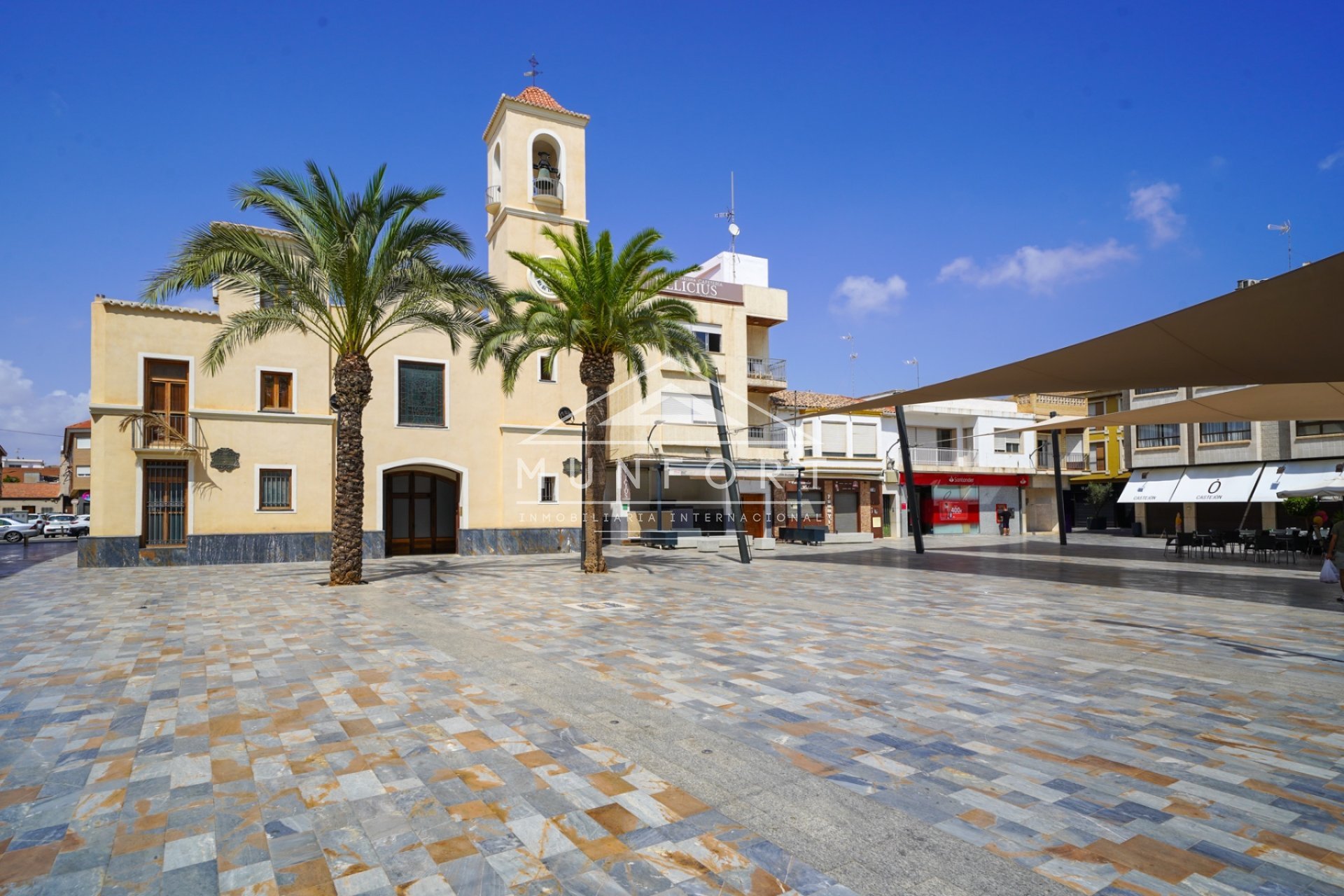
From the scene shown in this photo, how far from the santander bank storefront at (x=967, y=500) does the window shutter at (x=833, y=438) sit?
11.8ft

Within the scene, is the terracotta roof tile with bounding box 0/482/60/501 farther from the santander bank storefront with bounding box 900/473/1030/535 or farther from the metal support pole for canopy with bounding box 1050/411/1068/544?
the metal support pole for canopy with bounding box 1050/411/1068/544

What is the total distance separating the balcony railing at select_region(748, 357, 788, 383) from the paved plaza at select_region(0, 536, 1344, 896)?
2191 centimetres

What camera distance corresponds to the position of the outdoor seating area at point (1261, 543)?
19406 millimetres

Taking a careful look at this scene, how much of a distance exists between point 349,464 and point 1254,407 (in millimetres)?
19588

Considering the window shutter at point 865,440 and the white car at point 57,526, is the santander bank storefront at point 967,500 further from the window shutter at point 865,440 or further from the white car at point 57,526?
the white car at point 57,526

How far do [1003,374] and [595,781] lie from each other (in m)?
11.8

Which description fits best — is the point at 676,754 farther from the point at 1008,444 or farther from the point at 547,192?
the point at 1008,444

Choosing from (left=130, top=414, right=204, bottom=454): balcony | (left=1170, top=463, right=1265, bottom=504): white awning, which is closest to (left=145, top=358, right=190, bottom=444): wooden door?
(left=130, top=414, right=204, bottom=454): balcony

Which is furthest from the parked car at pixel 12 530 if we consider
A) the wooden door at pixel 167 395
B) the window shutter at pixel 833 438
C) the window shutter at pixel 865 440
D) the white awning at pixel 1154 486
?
the white awning at pixel 1154 486

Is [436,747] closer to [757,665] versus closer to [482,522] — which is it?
[757,665]

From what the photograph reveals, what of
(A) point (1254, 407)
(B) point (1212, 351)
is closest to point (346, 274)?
(B) point (1212, 351)

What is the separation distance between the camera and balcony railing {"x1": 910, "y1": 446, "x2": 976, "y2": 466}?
1489 inches

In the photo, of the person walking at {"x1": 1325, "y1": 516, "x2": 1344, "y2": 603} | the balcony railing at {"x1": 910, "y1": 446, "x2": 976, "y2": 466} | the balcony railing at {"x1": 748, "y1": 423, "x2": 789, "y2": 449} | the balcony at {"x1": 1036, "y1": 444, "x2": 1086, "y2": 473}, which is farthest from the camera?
the balcony at {"x1": 1036, "y1": 444, "x2": 1086, "y2": 473}

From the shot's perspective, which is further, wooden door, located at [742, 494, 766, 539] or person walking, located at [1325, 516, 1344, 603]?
wooden door, located at [742, 494, 766, 539]
